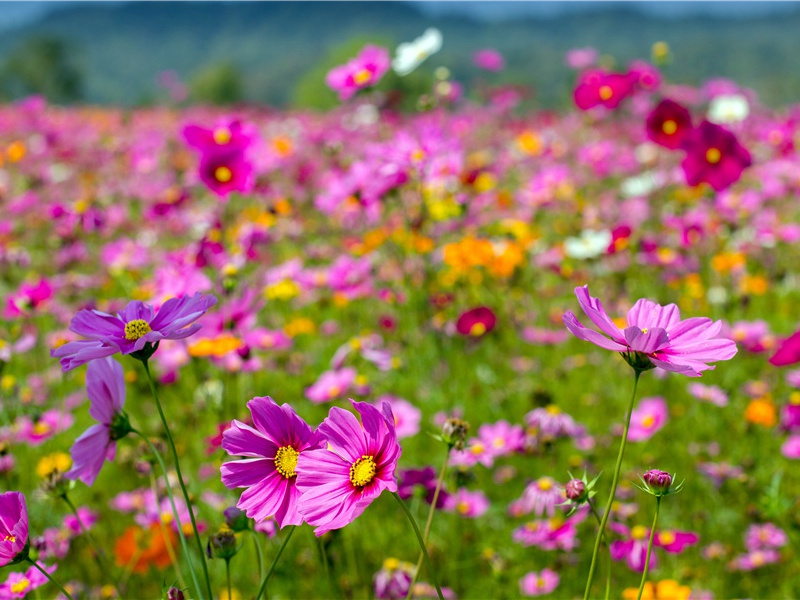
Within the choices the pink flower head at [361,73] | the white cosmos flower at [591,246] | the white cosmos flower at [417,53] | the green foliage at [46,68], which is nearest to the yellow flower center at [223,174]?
the pink flower head at [361,73]

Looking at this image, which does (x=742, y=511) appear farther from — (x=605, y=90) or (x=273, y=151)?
(x=273, y=151)

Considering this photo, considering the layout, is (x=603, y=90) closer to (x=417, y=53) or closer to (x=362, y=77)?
(x=417, y=53)

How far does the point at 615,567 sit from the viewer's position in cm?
166

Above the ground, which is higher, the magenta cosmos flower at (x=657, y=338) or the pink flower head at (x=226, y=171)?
the magenta cosmos flower at (x=657, y=338)

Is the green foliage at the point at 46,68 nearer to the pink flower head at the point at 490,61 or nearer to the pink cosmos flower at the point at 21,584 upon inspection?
the pink flower head at the point at 490,61

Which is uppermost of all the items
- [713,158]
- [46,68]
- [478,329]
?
[713,158]

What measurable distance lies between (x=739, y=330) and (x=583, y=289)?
190 centimetres

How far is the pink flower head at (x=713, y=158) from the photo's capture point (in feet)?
7.38

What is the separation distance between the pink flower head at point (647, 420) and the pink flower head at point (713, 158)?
2.49ft

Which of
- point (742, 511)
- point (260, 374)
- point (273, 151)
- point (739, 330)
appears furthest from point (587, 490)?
point (273, 151)

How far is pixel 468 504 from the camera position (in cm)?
175

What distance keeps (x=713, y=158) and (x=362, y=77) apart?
47.7 inches

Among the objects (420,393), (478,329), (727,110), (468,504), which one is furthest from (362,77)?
(727,110)

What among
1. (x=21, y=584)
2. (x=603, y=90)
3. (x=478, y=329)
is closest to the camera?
(x=21, y=584)
